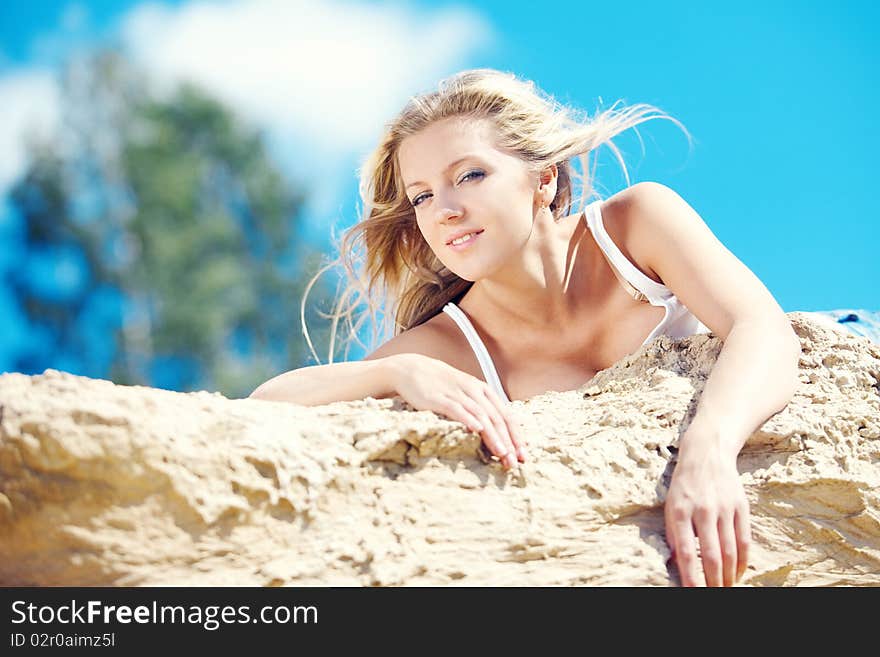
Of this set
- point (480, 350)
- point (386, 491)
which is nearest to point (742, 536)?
point (386, 491)

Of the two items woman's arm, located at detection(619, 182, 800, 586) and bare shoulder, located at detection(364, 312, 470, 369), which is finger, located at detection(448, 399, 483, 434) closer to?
woman's arm, located at detection(619, 182, 800, 586)

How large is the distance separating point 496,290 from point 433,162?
53 cm

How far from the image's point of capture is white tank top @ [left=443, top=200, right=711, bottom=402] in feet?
9.64

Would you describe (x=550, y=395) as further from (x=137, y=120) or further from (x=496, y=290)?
(x=137, y=120)

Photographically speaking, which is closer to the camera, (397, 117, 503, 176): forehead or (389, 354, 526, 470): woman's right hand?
(389, 354, 526, 470): woman's right hand

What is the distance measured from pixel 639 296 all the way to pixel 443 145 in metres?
0.81

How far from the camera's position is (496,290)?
326 cm

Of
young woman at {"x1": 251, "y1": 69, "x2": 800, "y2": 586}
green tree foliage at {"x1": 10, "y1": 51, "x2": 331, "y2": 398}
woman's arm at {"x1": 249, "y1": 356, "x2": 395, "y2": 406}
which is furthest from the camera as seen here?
green tree foliage at {"x1": 10, "y1": 51, "x2": 331, "y2": 398}

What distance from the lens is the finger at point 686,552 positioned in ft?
6.06

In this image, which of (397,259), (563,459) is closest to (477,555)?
(563,459)

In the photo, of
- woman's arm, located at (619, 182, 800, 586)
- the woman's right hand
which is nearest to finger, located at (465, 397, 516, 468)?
the woman's right hand

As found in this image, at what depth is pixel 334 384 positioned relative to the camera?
96.4 inches

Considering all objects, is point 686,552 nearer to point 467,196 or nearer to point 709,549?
point 709,549

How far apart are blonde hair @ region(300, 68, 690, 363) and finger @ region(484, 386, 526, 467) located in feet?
4.38
